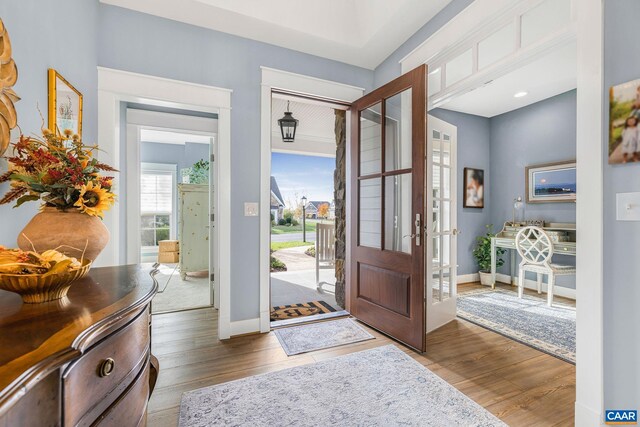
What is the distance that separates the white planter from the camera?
4523 millimetres

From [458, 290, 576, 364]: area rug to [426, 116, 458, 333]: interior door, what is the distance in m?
0.44

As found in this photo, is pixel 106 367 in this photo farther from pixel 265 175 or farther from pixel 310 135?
pixel 310 135

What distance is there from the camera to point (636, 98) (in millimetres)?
A: 1339

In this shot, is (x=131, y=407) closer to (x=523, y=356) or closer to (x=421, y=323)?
(x=421, y=323)

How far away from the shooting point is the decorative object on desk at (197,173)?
5.82 meters

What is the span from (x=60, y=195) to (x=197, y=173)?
543cm

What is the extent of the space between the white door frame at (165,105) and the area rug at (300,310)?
73cm

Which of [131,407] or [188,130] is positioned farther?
[188,130]

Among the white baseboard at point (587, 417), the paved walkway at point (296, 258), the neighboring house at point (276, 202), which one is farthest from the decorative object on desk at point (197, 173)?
the white baseboard at point (587, 417)

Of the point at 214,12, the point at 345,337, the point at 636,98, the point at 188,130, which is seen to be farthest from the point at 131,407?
the point at 188,130

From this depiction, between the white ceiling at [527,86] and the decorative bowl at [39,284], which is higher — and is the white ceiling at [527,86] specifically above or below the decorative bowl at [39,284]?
above

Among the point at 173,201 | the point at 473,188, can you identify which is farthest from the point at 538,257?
the point at 173,201

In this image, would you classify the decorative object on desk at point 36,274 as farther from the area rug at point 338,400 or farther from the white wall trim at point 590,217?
the white wall trim at point 590,217

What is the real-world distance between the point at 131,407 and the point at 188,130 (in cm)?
322
